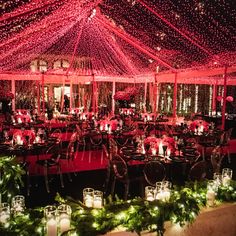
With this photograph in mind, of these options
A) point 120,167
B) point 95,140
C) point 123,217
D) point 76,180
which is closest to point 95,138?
point 95,140

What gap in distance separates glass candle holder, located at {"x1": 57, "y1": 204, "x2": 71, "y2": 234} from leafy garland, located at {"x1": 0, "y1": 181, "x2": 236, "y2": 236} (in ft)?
0.21

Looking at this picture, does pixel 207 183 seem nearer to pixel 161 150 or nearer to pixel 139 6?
pixel 161 150

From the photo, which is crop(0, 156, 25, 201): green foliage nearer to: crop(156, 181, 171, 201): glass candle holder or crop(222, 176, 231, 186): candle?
crop(156, 181, 171, 201): glass candle holder

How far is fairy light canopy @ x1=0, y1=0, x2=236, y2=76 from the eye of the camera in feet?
18.3

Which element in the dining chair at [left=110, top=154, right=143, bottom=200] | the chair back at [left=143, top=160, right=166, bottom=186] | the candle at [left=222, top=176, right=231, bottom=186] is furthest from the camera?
the dining chair at [left=110, top=154, right=143, bottom=200]

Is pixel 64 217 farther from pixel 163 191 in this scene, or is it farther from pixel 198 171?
pixel 198 171

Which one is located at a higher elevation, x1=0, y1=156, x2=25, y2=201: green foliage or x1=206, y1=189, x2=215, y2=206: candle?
x1=0, y1=156, x2=25, y2=201: green foliage

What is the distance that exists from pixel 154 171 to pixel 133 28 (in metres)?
4.58

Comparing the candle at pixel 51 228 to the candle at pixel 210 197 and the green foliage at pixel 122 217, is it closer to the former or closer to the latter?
the green foliage at pixel 122 217

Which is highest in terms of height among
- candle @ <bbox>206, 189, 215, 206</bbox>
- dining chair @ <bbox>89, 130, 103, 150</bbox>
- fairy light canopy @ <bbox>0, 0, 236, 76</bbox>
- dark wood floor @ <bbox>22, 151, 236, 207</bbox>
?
fairy light canopy @ <bbox>0, 0, 236, 76</bbox>

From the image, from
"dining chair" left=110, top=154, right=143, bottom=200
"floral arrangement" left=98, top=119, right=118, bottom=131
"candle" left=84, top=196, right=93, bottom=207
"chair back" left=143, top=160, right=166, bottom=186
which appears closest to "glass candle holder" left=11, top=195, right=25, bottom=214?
"candle" left=84, top=196, right=93, bottom=207

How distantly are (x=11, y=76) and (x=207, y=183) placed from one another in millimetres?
11010

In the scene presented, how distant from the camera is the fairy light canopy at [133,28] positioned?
557 centimetres

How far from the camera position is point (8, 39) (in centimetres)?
696
